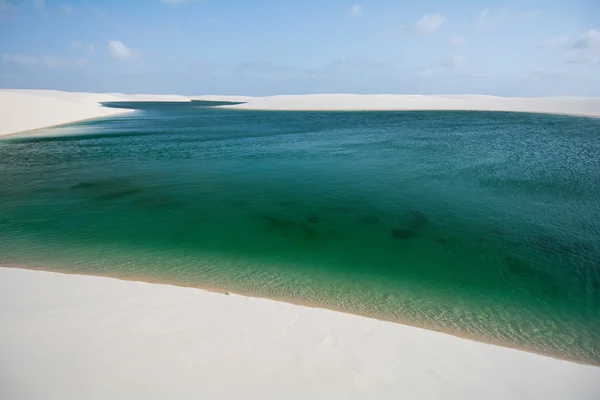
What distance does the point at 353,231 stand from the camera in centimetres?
1124

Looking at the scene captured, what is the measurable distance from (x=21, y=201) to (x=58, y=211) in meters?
2.56

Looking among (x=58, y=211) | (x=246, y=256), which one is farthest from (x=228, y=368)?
(x=58, y=211)

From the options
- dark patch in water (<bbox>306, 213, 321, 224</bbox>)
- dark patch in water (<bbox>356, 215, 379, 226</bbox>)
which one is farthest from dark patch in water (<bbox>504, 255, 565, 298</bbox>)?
dark patch in water (<bbox>306, 213, 321, 224</bbox>)

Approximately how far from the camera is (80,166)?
20609mm

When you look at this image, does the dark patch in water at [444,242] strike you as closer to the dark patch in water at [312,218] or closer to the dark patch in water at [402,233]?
the dark patch in water at [402,233]

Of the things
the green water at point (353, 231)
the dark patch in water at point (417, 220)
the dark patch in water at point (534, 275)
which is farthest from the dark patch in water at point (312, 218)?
the dark patch in water at point (534, 275)

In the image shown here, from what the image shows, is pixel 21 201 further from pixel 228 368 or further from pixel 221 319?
pixel 228 368

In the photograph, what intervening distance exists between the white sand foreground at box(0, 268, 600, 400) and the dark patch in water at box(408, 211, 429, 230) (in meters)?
6.17

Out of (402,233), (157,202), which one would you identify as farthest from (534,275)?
(157,202)

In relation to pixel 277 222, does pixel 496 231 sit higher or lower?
higher

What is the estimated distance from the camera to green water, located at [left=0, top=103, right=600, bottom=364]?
746cm

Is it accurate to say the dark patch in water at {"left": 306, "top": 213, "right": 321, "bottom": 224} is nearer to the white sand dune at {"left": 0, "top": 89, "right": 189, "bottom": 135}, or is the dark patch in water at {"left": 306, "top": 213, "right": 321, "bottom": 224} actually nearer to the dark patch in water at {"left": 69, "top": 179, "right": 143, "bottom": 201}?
the dark patch in water at {"left": 69, "top": 179, "right": 143, "bottom": 201}

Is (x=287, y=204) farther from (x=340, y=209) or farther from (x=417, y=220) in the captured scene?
(x=417, y=220)

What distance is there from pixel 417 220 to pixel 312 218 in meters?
3.74
